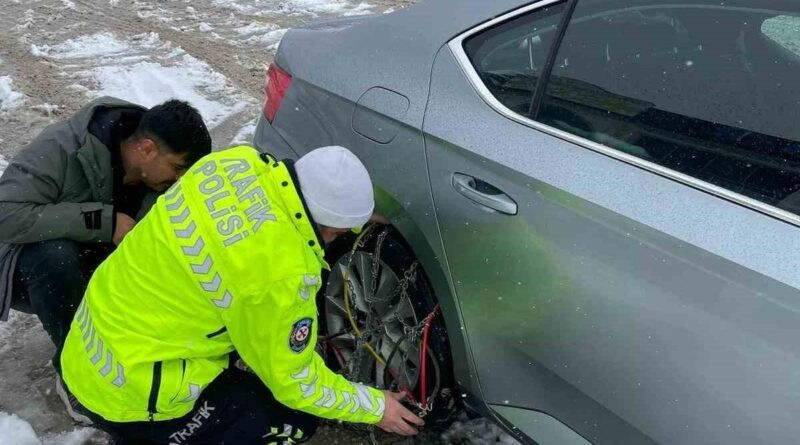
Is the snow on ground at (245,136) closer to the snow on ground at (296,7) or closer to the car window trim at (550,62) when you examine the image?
the snow on ground at (296,7)

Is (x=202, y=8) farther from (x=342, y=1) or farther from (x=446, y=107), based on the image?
(x=446, y=107)

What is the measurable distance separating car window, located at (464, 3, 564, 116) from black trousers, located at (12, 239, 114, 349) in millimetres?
1416

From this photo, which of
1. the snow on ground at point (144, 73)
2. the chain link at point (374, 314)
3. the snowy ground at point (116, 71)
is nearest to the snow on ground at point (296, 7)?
the snowy ground at point (116, 71)

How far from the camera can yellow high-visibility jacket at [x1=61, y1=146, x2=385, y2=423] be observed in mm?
1535

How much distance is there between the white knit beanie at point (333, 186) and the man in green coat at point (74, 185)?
2.40 feet

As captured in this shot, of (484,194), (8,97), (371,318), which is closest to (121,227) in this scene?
(371,318)

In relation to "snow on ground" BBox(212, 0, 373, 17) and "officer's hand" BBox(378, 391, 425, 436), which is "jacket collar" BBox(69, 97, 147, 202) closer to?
"officer's hand" BBox(378, 391, 425, 436)

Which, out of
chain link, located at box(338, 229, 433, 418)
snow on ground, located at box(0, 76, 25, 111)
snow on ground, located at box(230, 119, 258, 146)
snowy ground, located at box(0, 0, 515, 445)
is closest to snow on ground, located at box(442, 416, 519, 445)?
snowy ground, located at box(0, 0, 515, 445)

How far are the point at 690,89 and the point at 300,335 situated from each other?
3.38ft

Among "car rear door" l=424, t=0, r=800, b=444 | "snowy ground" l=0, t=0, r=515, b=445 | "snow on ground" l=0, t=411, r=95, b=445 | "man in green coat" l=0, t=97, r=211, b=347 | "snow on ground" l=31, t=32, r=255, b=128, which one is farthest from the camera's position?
"snow on ground" l=31, t=32, r=255, b=128

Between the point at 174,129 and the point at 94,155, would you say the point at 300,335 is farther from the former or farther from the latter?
the point at 94,155

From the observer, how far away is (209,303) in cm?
162

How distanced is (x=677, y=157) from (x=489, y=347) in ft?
2.14

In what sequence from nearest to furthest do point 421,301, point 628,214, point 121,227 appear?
point 628,214 → point 421,301 → point 121,227
